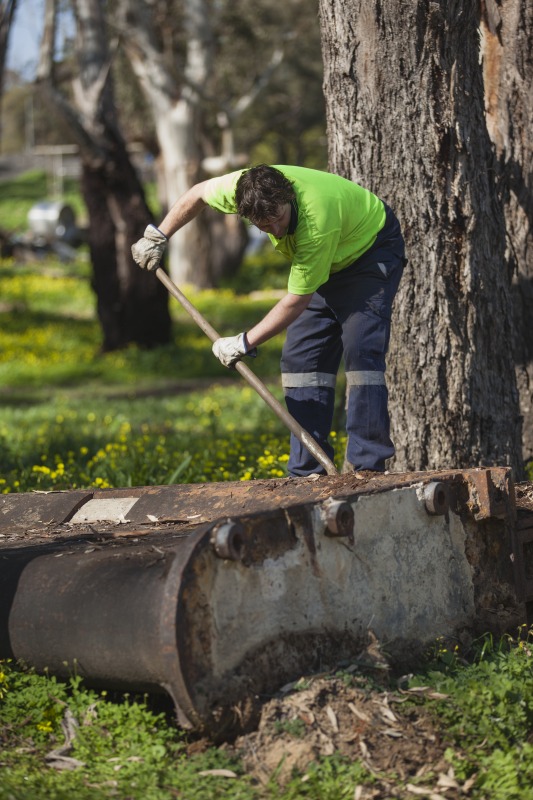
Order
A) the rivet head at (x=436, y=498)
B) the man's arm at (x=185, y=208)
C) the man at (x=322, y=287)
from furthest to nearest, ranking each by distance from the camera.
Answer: the man's arm at (x=185, y=208) < the man at (x=322, y=287) < the rivet head at (x=436, y=498)

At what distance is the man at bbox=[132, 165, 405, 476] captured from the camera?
4.92 metres

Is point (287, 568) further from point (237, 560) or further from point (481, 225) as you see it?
point (481, 225)

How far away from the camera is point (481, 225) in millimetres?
5734

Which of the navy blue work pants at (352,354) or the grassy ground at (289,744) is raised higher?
the navy blue work pants at (352,354)

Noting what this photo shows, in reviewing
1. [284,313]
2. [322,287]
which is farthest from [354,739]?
[322,287]

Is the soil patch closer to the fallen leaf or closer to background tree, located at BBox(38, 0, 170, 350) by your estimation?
the fallen leaf

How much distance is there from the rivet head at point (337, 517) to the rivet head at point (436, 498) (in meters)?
0.46

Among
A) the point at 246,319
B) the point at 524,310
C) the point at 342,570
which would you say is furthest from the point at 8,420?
the point at 246,319

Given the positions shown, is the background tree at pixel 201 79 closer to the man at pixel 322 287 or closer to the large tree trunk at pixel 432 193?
the large tree trunk at pixel 432 193

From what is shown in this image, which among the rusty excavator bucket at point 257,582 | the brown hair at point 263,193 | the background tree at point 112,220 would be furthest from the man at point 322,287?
the background tree at point 112,220

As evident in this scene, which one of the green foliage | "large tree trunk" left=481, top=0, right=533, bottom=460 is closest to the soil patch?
the green foliage

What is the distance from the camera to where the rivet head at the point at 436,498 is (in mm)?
4188

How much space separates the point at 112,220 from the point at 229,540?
1225 cm

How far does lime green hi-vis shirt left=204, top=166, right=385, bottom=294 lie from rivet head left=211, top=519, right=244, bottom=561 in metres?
1.78
